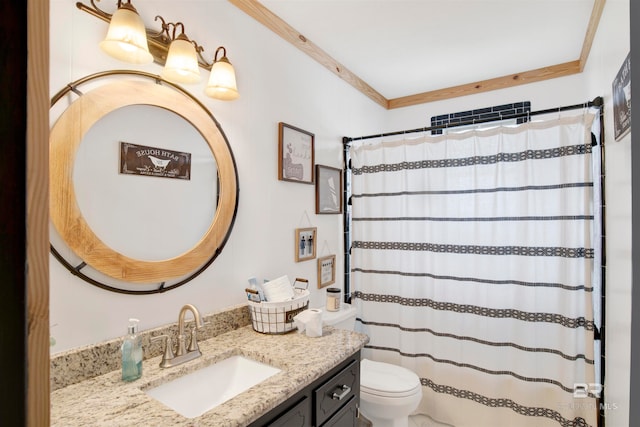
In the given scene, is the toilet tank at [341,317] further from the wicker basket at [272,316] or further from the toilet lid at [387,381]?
the wicker basket at [272,316]

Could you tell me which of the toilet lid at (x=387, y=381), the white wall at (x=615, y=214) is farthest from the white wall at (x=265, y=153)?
the toilet lid at (x=387, y=381)

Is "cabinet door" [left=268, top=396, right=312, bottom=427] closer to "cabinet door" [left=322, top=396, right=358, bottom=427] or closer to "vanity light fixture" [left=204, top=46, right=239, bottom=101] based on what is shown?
"cabinet door" [left=322, top=396, right=358, bottom=427]

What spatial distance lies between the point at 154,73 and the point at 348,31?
128 cm

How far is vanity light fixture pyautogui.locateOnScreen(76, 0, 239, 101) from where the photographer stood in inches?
43.6

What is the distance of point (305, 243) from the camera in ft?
7.06

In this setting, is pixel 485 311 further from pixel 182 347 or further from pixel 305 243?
pixel 182 347

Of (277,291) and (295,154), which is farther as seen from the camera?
(295,154)

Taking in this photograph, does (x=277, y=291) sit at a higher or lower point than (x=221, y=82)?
lower

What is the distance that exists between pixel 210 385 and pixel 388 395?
103cm

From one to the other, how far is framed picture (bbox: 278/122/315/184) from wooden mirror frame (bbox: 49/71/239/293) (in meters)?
0.40

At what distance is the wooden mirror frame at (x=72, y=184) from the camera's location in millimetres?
1060

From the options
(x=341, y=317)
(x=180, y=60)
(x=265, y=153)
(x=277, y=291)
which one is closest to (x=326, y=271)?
(x=341, y=317)

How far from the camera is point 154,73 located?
4.35 ft

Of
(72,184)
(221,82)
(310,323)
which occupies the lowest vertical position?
(310,323)
